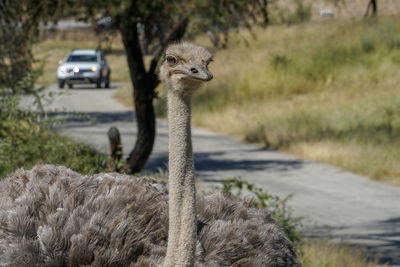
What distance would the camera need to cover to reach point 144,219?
12.6 feet

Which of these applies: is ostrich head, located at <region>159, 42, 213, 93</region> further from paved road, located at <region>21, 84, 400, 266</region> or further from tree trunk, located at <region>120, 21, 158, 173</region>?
tree trunk, located at <region>120, 21, 158, 173</region>

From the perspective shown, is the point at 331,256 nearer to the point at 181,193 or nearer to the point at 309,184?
the point at 181,193

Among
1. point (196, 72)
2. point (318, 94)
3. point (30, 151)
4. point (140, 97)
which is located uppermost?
point (318, 94)

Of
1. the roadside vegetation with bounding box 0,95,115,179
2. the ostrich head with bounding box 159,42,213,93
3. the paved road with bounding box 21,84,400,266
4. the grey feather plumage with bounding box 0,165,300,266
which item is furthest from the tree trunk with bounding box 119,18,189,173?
the ostrich head with bounding box 159,42,213,93

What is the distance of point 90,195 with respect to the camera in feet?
13.2

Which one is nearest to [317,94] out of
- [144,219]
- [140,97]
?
[140,97]

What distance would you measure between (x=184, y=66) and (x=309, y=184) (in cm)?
889

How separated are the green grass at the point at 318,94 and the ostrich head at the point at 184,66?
898cm

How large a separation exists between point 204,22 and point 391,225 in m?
3.10

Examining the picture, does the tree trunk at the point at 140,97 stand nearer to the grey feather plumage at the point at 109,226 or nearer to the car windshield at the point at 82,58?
the grey feather plumage at the point at 109,226

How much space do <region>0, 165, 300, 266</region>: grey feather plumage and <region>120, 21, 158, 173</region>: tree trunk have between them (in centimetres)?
477

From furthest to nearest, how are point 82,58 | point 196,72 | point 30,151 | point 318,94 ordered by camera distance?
point 82,58
point 318,94
point 30,151
point 196,72

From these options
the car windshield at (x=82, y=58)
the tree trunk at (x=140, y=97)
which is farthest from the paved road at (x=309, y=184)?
the car windshield at (x=82, y=58)

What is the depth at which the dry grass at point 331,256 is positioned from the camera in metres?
6.88
